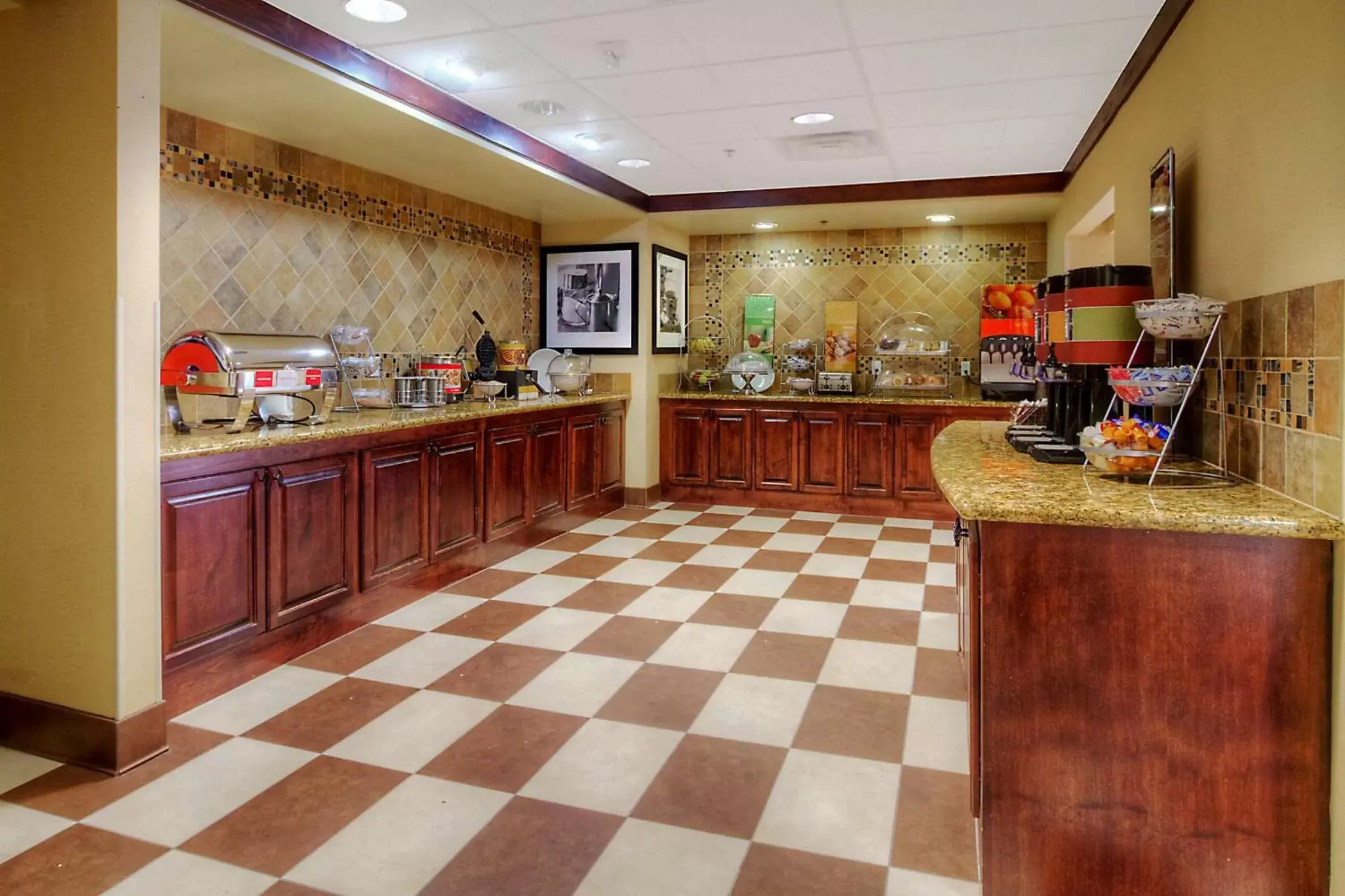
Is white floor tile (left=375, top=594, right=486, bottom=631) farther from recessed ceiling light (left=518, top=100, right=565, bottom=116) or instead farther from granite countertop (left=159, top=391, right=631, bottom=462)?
recessed ceiling light (left=518, top=100, right=565, bottom=116)

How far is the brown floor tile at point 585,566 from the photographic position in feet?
15.6

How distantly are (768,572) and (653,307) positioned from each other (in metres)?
2.79

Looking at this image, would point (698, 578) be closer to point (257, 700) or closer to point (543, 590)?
point (543, 590)

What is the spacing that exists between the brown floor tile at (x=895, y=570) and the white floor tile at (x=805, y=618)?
0.64 metres

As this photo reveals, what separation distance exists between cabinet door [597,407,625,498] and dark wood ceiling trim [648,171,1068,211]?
62.8 inches

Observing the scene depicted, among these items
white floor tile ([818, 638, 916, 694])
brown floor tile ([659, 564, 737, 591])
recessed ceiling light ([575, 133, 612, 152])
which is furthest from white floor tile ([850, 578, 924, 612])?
recessed ceiling light ([575, 133, 612, 152])

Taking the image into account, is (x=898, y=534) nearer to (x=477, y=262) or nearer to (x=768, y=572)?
(x=768, y=572)

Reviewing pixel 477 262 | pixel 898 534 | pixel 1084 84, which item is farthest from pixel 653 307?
pixel 1084 84

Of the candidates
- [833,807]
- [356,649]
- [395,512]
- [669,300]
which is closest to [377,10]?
[395,512]

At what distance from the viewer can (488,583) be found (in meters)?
4.58

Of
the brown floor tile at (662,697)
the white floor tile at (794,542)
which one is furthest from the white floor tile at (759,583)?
the brown floor tile at (662,697)

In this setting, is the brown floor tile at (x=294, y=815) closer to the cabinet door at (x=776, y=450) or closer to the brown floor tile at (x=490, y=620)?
the brown floor tile at (x=490, y=620)

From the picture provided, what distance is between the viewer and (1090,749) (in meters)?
1.79

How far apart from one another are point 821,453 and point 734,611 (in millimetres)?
2829
